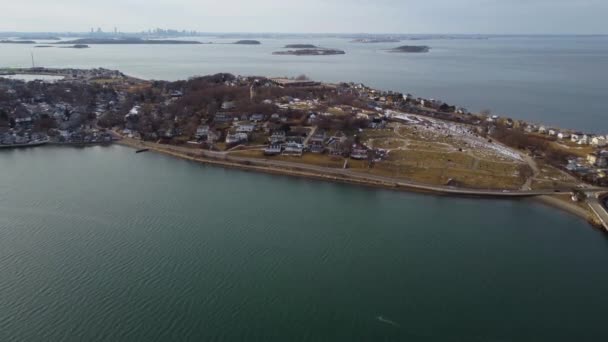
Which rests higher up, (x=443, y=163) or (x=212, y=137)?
(x=443, y=163)

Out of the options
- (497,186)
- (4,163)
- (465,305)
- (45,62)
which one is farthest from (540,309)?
(45,62)

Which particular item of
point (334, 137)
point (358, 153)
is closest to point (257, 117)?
point (334, 137)

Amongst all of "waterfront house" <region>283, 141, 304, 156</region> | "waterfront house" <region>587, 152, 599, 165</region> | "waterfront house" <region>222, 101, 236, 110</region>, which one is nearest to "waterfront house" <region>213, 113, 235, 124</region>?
"waterfront house" <region>222, 101, 236, 110</region>

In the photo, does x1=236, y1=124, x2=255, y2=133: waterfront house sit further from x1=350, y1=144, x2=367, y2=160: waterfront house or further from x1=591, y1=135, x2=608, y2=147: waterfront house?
x1=591, y1=135, x2=608, y2=147: waterfront house

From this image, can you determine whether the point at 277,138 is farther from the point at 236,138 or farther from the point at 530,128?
the point at 530,128

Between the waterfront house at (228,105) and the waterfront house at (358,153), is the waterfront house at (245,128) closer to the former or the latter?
the waterfront house at (228,105)


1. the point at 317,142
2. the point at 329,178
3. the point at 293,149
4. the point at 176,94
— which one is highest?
the point at 176,94

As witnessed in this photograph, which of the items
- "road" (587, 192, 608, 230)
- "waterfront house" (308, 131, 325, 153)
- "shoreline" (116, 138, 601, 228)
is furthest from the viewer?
"waterfront house" (308, 131, 325, 153)

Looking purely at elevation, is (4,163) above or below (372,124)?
below

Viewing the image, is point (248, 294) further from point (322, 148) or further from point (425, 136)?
point (425, 136)
